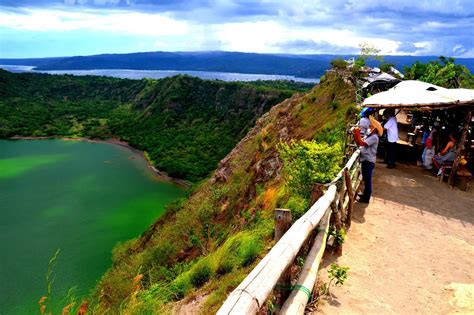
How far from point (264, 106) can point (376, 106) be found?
80.1 m

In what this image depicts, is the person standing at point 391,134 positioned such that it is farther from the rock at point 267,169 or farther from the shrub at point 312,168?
the rock at point 267,169

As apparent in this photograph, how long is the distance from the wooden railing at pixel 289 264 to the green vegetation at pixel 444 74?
630 inches

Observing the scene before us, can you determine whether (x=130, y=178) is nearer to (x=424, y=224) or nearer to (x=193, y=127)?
(x=193, y=127)

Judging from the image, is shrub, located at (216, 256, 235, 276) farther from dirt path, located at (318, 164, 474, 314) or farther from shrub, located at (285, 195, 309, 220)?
dirt path, located at (318, 164, 474, 314)

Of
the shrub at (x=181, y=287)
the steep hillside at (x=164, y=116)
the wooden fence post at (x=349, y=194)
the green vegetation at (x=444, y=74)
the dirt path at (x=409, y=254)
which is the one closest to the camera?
the dirt path at (x=409, y=254)

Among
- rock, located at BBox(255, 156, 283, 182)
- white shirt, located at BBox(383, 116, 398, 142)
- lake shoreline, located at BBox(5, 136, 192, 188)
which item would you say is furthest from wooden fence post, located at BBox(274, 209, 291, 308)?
lake shoreline, located at BBox(5, 136, 192, 188)

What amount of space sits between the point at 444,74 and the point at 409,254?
664 inches

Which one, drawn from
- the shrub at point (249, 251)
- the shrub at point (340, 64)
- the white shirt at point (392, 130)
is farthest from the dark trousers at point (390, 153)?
the shrub at point (340, 64)

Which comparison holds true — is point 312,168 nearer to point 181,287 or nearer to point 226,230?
point 181,287

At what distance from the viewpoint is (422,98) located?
38.1ft

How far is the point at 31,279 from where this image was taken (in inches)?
1266

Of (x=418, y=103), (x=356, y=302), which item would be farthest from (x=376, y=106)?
(x=356, y=302)

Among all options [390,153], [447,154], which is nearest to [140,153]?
[390,153]

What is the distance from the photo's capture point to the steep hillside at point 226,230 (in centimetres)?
952
